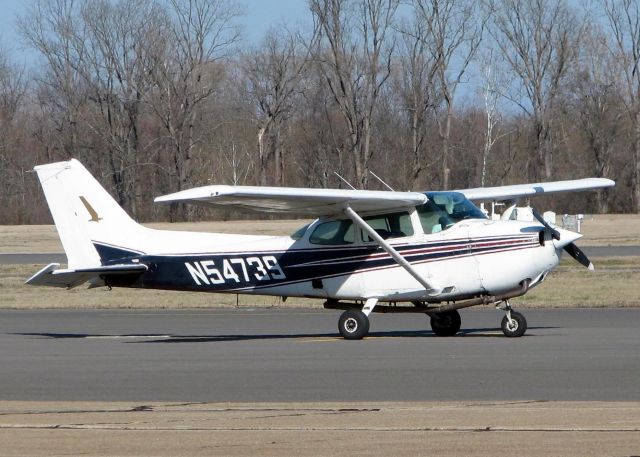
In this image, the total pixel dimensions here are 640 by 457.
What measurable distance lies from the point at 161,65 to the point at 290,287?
50.6 metres

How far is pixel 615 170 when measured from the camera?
71500 millimetres

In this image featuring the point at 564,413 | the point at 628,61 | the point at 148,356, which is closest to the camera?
the point at 564,413

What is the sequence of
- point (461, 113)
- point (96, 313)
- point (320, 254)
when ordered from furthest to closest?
point (461, 113) → point (96, 313) → point (320, 254)

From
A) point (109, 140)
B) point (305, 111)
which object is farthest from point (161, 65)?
point (305, 111)

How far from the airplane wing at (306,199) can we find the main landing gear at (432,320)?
1425mm

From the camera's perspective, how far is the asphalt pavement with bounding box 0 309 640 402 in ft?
35.4

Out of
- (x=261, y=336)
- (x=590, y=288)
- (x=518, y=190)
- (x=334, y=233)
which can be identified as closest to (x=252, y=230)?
(x=590, y=288)

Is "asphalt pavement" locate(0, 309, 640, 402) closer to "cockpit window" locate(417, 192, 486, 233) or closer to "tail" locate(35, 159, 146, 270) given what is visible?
"tail" locate(35, 159, 146, 270)

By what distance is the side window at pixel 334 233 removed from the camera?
664 inches

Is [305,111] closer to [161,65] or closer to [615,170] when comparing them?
[161,65]

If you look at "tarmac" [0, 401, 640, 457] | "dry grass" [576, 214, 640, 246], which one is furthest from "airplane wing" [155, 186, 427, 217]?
"dry grass" [576, 214, 640, 246]

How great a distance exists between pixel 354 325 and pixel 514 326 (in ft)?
7.37

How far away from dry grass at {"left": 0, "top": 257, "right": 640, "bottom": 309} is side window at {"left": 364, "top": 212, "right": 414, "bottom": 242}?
258 inches

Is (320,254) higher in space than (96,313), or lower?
higher
